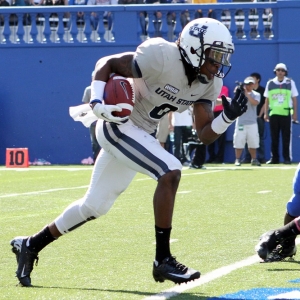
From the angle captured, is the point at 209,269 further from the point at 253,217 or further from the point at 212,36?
the point at 253,217

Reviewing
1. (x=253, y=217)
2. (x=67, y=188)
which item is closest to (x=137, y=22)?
(x=67, y=188)

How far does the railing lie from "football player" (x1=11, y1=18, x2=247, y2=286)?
13417mm

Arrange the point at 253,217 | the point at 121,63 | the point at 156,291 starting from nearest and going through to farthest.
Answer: the point at 156,291, the point at 121,63, the point at 253,217

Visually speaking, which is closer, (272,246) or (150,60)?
(150,60)

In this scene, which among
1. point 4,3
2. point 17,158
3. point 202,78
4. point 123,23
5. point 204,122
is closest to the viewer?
point 202,78

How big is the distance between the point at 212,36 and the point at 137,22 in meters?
13.7

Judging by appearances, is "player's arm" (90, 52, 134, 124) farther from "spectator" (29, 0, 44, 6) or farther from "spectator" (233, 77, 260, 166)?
"spectator" (29, 0, 44, 6)

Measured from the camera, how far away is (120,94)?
5.36 meters

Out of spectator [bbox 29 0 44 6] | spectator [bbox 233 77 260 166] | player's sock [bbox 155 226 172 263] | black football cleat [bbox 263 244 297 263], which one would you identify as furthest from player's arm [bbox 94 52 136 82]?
spectator [bbox 29 0 44 6]

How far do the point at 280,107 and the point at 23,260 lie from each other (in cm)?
1207

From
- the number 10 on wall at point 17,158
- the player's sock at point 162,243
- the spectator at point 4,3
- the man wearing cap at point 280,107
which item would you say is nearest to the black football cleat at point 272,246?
the player's sock at point 162,243

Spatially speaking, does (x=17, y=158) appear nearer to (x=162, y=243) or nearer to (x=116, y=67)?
(x=116, y=67)

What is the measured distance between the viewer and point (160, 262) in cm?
515

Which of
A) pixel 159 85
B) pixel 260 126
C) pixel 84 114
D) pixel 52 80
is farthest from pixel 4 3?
pixel 159 85
